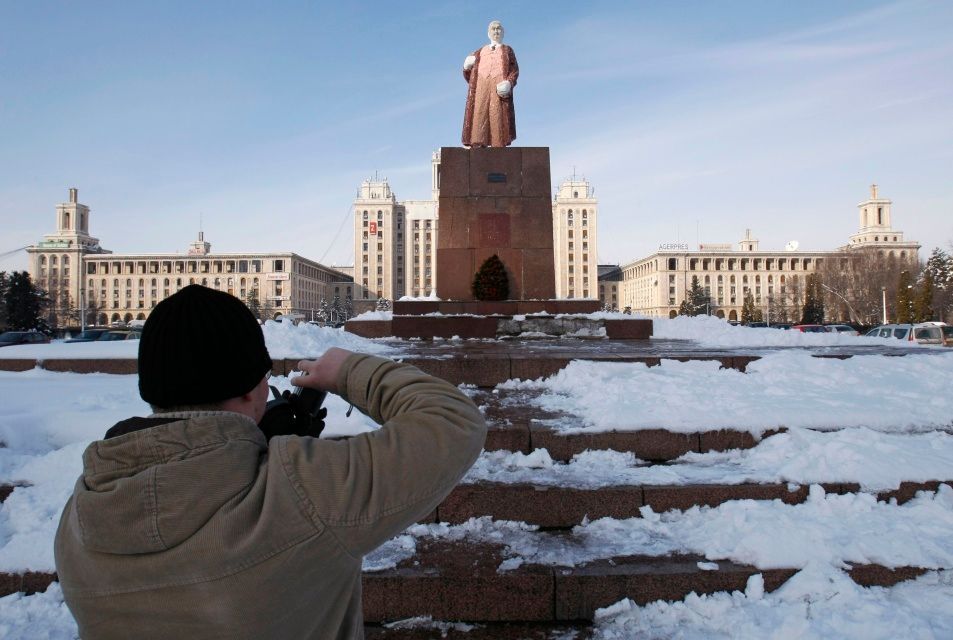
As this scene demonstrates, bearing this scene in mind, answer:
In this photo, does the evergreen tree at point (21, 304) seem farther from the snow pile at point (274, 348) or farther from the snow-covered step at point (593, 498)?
the snow-covered step at point (593, 498)

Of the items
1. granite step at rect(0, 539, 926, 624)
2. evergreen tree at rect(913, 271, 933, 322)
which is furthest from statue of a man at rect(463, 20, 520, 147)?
evergreen tree at rect(913, 271, 933, 322)

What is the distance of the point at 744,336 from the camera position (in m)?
10.1

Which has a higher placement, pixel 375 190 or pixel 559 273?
pixel 375 190

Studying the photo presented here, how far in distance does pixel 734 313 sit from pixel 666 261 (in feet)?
48.5

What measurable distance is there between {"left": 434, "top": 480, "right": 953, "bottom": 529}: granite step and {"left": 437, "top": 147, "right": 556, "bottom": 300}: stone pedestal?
32.8 ft

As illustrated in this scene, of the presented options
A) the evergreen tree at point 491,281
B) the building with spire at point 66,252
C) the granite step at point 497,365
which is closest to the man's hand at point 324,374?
the granite step at point 497,365

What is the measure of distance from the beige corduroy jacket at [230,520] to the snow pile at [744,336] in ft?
28.5

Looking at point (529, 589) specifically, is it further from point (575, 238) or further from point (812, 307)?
point (575, 238)

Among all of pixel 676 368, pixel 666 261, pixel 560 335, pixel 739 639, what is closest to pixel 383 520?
pixel 739 639

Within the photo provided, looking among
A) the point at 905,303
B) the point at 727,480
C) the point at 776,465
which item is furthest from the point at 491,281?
the point at 905,303

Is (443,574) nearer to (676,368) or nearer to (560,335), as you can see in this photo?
(676,368)

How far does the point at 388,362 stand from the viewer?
51.1 inches

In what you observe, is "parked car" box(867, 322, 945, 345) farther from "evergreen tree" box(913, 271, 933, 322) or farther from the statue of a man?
"evergreen tree" box(913, 271, 933, 322)

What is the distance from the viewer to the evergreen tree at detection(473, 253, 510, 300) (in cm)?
1307
